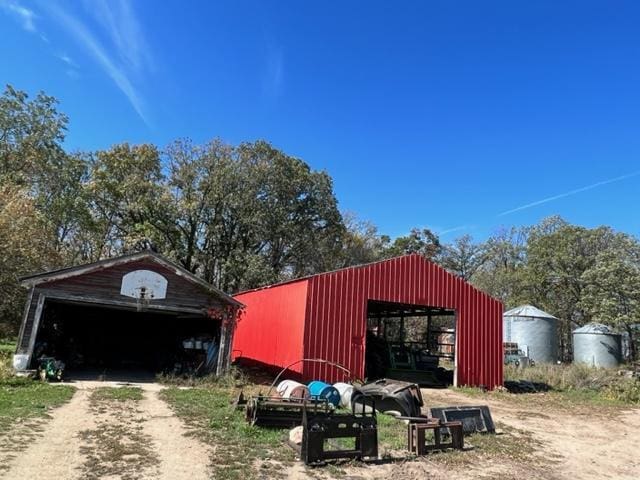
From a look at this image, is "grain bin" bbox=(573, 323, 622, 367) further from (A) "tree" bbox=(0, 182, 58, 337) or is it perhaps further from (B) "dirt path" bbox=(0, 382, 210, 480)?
(A) "tree" bbox=(0, 182, 58, 337)

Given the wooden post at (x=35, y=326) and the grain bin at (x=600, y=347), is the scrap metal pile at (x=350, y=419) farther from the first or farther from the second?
the grain bin at (x=600, y=347)

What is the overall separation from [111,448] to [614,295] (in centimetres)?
2938

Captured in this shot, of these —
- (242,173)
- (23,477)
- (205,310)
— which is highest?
(242,173)

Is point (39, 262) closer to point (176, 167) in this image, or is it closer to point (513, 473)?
point (176, 167)

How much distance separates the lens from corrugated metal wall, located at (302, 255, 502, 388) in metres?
15.5

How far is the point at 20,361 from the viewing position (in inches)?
510

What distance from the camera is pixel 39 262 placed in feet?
68.9

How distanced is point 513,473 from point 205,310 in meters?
10.8

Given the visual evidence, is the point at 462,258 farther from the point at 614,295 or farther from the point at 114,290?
the point at 114,290

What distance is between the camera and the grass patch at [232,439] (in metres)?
6.10

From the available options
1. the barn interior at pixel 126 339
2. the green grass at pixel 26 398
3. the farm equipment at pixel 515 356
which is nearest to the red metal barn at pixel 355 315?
the barn interior at pixel 126 339

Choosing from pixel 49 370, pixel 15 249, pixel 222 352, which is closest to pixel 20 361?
pixel 49 370

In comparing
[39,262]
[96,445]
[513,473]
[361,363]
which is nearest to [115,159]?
[39,262]

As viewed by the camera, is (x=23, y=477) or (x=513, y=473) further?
(x=513, y=473)
